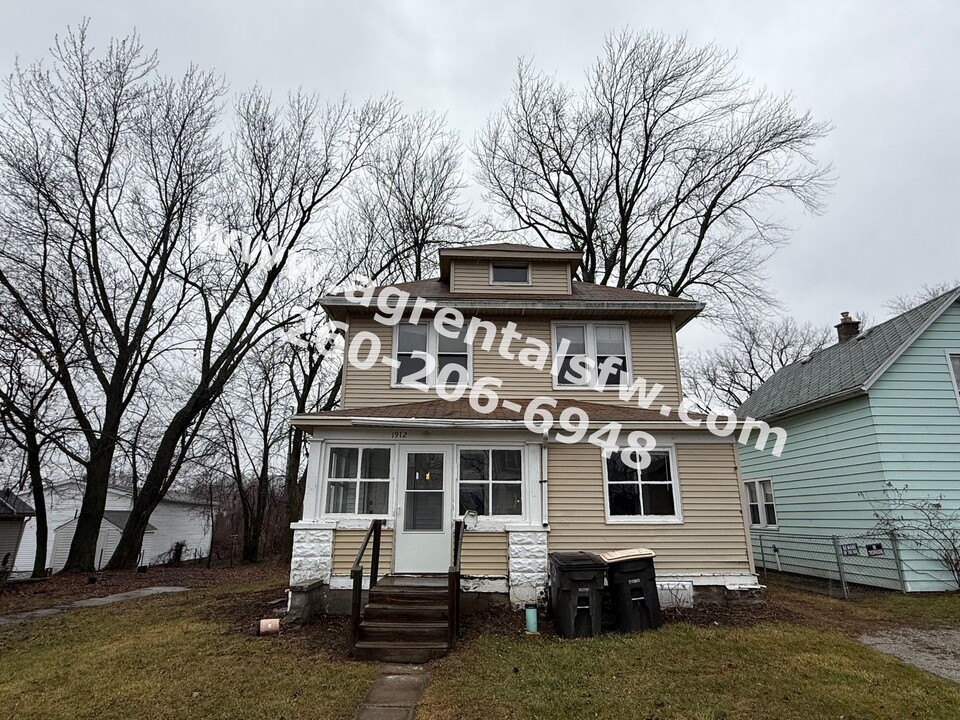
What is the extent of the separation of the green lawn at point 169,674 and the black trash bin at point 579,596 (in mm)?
2634

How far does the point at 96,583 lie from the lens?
1333 cm

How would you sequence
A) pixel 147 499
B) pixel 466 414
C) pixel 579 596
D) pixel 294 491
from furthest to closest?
pixel 294 491, pixel 147 499, pixel 466 414, pixel 579 596

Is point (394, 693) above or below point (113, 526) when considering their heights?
below

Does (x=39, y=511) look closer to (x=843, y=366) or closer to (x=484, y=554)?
(x=484, y=554)

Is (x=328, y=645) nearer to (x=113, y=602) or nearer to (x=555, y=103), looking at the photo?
(x=113, y=602)

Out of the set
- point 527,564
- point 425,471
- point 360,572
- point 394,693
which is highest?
point 425,471

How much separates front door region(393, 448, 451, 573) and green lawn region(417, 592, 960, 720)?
182 cm

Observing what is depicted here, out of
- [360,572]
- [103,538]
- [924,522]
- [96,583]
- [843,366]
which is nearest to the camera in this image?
[360,572]

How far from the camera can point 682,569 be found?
8.20m

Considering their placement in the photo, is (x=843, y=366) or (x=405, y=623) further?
(x=843, y=366)

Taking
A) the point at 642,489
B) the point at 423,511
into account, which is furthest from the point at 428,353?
the point at 642,489

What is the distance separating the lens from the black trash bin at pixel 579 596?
6.88 meters

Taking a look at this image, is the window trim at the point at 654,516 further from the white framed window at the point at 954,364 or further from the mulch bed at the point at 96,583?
the mulch bed at the point at 96,583

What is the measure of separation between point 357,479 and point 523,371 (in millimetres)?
3890
